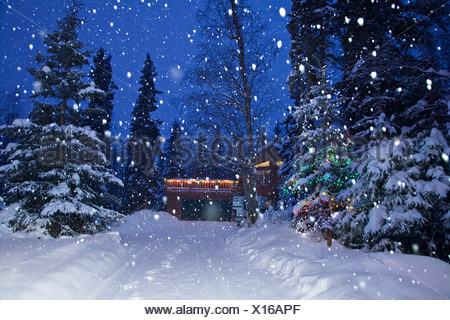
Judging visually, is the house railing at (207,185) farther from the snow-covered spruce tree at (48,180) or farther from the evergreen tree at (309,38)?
the snow-covered spruce tree at (48,180)

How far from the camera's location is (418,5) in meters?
7.50

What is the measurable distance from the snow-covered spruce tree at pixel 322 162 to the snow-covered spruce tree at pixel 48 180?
25.9 ft

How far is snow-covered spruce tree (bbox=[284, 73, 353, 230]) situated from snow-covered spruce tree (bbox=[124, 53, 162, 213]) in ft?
65.6

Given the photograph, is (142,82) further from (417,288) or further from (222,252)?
(417,288)

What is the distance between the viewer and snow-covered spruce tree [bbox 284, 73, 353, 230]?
28.5 feet

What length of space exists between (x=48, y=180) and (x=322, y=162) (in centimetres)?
1021

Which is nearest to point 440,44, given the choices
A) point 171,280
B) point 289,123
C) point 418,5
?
point 418,5

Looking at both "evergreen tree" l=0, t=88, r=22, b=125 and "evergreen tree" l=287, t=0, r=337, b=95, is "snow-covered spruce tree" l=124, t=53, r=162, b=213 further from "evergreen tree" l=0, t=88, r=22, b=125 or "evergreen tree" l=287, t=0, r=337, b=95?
"evergreen tree" l=0, t=88, r=22, b=125

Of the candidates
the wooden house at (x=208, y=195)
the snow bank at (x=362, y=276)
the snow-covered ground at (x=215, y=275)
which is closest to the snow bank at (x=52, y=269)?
the snow-covered ground at (x=215, y=275)

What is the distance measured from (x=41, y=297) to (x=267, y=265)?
498 centimetres

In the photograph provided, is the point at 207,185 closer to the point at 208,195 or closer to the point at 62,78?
the point at 208,195

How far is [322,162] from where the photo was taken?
8.88 metres

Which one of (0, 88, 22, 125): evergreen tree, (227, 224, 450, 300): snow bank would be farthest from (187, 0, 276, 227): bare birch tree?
(0, 88, 22, 125): evergreen tree

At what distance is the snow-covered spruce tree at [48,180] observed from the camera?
9.47 m
